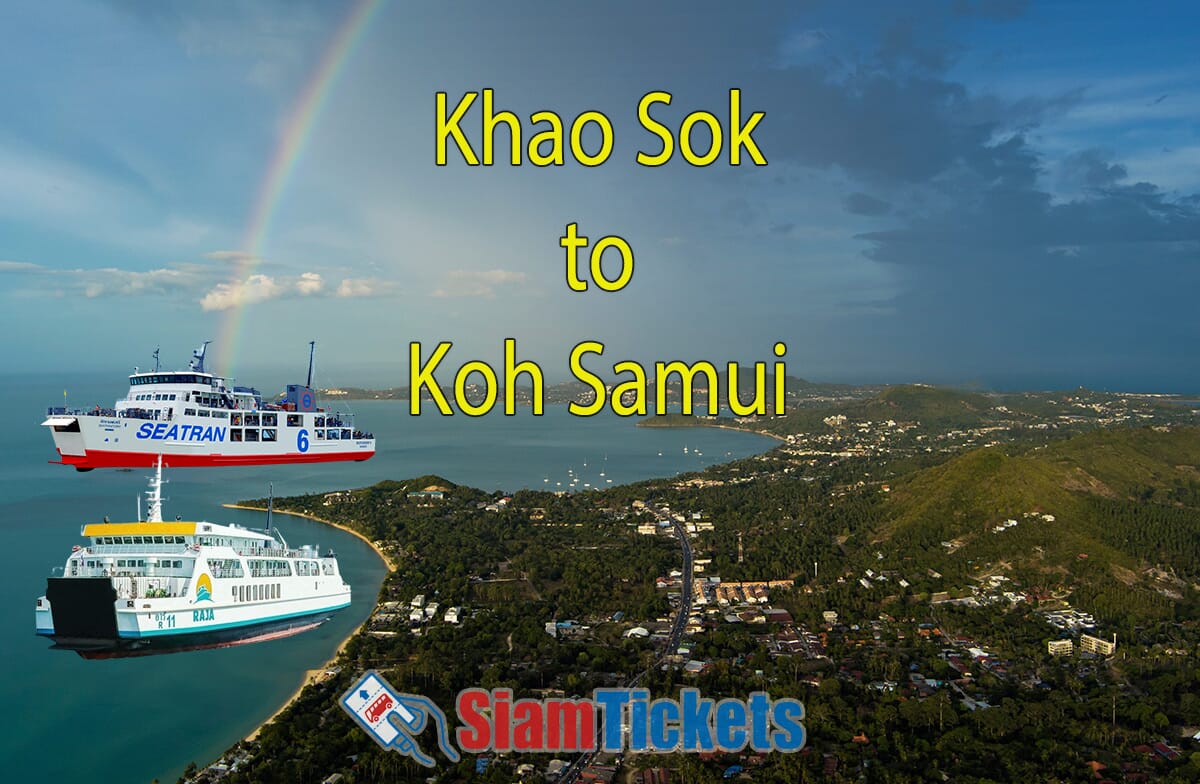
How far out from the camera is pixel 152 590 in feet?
15.0

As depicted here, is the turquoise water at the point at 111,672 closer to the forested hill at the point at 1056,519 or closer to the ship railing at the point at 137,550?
the ship railing at the point at 137,550

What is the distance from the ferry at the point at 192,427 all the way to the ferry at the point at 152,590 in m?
0.22

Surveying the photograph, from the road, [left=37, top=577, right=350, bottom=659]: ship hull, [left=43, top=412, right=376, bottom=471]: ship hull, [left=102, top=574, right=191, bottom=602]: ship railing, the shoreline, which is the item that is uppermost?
[left=43, top=412, right=376, bottom=471]: ship hull

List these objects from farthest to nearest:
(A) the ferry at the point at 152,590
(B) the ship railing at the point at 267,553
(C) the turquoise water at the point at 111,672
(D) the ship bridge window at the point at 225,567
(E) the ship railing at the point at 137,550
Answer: (C) the turquoise water at the point at 111,672 → (B) the ship railing at the point at 267,553 → (D) the ship bridge window at the point at 225,567 → (E) the ship railing at the point at 137,550 → (A) the ferry at the point at 152,590

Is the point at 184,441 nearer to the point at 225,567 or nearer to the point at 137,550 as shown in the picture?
the point at 137,550

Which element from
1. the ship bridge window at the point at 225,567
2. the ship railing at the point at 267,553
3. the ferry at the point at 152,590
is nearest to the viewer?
the ferry at the point at 152,590

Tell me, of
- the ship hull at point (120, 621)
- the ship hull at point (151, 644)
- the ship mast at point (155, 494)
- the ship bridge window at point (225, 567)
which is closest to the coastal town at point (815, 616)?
the ship hull at point (151, 644)

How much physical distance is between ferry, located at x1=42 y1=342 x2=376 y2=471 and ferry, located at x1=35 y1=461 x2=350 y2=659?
221mm

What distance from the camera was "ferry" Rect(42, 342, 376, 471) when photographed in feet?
15.2

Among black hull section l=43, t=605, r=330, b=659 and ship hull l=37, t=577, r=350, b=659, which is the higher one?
ship hull l=37, t=577, r=350, b=659

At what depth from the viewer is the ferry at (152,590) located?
4.48m

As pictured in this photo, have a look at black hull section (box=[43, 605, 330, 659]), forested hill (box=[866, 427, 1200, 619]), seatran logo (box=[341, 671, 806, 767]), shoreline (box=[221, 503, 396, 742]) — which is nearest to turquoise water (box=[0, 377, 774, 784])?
shoreline (box=[221, 503, 396, 742])

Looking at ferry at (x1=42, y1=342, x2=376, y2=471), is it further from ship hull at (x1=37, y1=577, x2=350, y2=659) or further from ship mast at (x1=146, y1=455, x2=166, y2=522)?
ship hull at (x1=37, y1=577, x2=350, y2=659)

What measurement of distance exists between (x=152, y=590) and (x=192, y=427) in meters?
1.03
